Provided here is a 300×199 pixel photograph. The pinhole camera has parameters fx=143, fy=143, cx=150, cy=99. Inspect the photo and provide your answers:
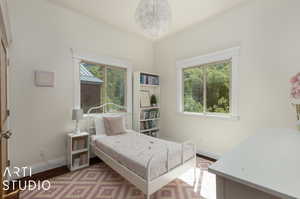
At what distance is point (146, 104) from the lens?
12.7 ft

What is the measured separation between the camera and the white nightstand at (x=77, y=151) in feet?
8.36

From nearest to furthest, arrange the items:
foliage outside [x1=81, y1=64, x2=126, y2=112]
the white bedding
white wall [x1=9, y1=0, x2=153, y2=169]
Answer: the white bedding < white wall [x1=9, y1=0, x2=153, y2=169] < foliage outside [x1=81, y1=64, x2=126, y2=112]

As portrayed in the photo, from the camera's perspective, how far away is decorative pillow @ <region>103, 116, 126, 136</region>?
116 inches

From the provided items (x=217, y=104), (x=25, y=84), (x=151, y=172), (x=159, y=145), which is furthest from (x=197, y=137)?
(x=25, y=84)

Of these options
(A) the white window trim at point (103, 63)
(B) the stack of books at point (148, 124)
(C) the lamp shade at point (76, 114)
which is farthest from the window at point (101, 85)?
(B) the stack of books at point (148, 124)

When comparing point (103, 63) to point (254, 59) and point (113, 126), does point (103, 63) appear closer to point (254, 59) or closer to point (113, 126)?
point (113, 126)

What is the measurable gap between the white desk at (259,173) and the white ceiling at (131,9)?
8.67 feet

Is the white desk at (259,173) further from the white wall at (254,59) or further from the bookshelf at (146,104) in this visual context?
the bookshelf at (146,104)

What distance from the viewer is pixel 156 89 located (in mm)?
4133

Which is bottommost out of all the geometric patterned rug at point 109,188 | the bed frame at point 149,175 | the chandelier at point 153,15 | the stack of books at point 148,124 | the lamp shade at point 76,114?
the geometric patterned rug at point 109,188

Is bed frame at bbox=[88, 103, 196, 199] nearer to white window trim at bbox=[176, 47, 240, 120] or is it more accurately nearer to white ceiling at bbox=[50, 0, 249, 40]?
white window trim at bbox=[176, 47, 240, 120]

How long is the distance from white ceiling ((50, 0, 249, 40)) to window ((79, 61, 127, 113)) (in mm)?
1033

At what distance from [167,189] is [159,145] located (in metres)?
0.61

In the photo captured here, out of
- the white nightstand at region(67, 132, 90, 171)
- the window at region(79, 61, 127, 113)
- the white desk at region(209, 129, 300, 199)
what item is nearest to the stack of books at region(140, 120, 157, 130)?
the window at region(79, 61, 127, 113)
